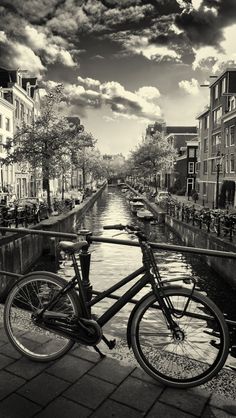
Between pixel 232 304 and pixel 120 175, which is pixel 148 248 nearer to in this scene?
pixel 232 304

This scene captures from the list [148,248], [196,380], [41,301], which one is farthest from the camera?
[41,301]

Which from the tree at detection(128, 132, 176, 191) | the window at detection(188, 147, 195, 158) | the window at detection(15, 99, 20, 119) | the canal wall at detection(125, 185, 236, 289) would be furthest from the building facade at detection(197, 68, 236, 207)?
the window at detection(15, 99, 20, 119)

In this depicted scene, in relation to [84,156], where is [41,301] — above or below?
below

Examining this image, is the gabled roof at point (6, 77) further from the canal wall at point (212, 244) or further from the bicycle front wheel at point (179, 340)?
the bicycle front wheel at point (179, 340)

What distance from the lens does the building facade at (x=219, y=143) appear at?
3612 cm

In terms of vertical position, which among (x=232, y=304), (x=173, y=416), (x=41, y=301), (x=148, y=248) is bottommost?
(x=232, y=304)

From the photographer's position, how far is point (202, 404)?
2.81 m

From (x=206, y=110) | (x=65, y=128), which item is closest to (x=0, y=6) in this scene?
(x=65, y=128)

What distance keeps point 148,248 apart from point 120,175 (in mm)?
178871

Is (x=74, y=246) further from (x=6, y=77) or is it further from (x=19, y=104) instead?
(x=19, y=104)

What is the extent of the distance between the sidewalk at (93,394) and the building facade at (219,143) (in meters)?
29.5

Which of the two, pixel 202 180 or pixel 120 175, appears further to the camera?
pixel 120 175

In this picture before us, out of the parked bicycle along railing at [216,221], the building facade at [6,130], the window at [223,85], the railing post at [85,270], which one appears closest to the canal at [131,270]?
the parked bicycle along railing at [216,221]

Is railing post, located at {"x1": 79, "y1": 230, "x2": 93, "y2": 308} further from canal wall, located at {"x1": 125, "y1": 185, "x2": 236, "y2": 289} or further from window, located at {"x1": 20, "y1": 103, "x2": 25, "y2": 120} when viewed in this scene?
window, located at {"x1": 20, "y1": 103, "x2": 25, "y2": 120}
